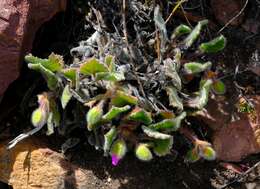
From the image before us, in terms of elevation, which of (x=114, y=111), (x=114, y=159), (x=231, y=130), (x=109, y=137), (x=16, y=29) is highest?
(x=16, y=29)

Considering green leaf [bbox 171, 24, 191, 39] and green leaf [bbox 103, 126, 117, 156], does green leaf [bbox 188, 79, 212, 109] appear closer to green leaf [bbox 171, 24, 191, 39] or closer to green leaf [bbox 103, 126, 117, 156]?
green leaf [bbox 171, 24, 191, 39]

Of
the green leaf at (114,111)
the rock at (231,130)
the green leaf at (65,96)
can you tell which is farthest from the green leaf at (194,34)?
the green leaf at (65,96)

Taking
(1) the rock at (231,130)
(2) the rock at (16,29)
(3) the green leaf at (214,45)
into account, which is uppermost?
(2) the rock at (16,29)

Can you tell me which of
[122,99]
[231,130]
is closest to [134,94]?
[122,99]

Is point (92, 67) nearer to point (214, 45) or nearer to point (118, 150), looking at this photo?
point (118, 150)

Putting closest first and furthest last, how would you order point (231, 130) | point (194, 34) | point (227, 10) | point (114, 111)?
point (114, 111), point (194, 34), point (231, 130), point (227, 10)

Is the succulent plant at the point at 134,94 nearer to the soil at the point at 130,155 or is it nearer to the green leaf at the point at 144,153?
the green leaf at the point at 144,153
